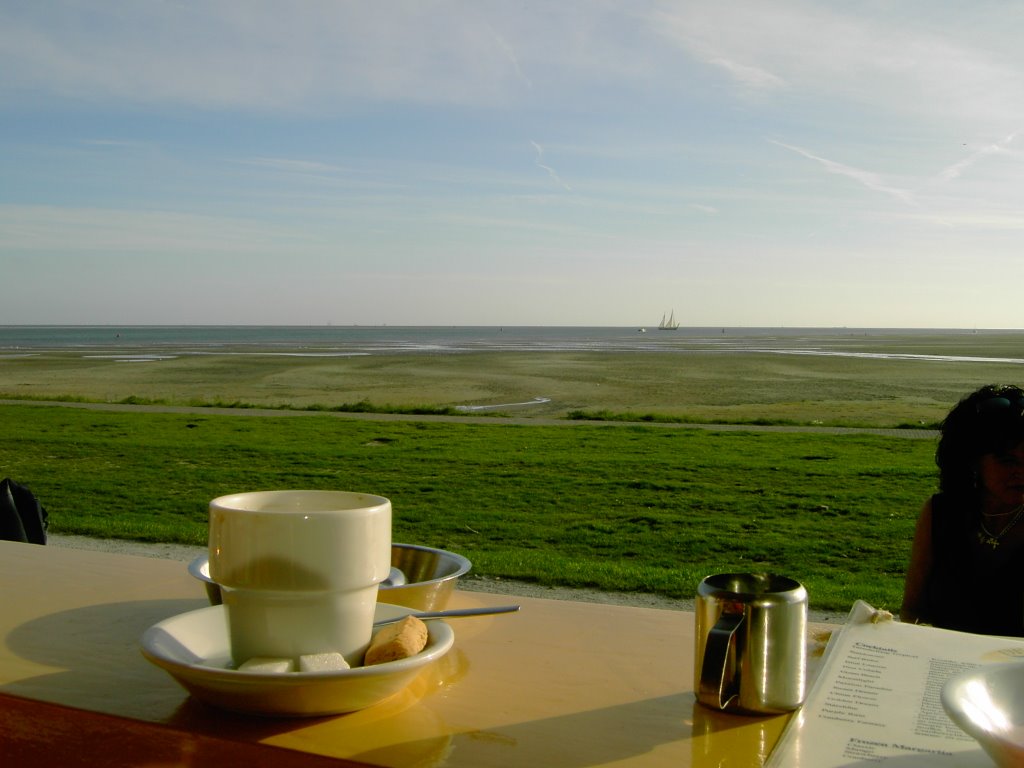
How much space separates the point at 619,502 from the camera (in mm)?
8180

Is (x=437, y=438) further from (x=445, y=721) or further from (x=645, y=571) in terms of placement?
(x=445, y=721)

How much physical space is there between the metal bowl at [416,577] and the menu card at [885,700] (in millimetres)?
600

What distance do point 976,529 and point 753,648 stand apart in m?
1.62

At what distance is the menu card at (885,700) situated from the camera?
3.52 ft

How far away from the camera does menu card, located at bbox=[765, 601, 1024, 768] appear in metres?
1.07

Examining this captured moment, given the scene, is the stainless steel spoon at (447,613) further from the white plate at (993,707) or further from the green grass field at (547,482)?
the green grass field at (547,482)

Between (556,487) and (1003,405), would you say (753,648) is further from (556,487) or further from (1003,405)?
(556,487)

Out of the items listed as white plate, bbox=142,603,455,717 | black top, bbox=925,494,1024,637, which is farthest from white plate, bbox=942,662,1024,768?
black top, bbox=925,494,1024,637

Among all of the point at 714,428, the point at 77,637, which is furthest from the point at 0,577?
the point at 714,428

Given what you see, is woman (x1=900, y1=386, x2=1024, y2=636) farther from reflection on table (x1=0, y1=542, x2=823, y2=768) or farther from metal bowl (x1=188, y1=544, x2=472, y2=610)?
metal bowl (x1=188, y1=544, x2=472, y2=610)

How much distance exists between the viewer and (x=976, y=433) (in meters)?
2.51

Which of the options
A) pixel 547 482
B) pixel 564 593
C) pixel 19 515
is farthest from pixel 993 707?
pixel 547 482

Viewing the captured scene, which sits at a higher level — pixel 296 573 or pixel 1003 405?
pixel 1003 405

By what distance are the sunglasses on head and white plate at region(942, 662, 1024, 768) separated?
4.91ft
